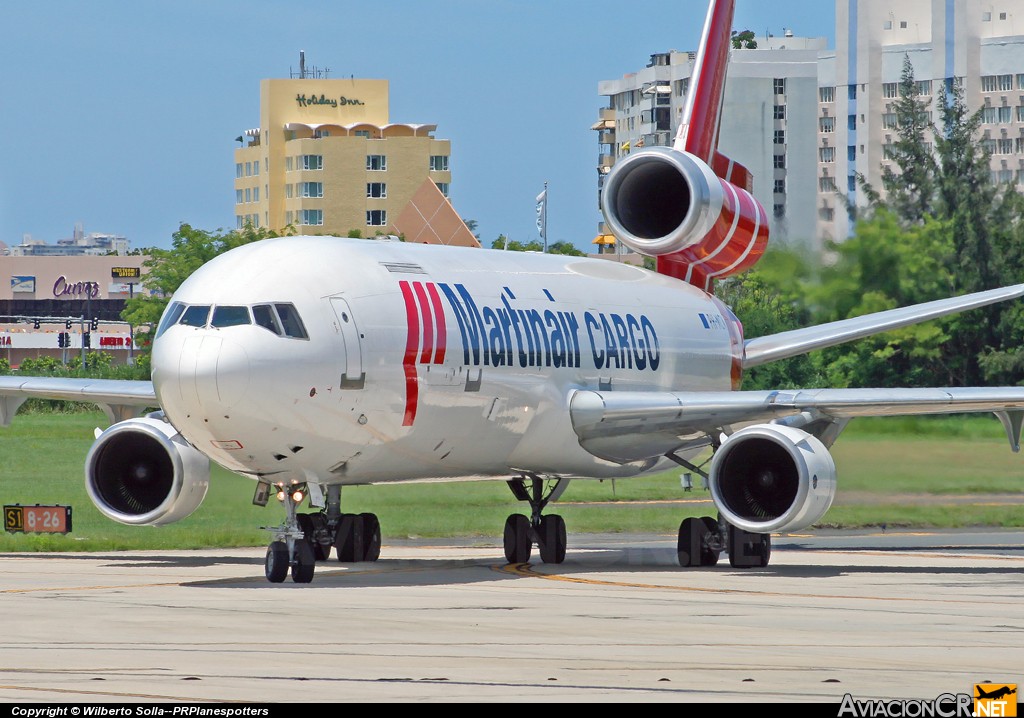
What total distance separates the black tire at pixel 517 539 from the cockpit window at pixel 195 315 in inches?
271

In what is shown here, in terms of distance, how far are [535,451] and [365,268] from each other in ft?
13.4

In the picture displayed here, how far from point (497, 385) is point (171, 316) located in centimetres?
443

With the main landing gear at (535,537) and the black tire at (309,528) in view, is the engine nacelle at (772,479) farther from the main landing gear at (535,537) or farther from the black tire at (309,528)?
the black tire at (309,528)

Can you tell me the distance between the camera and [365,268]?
20578 millimetres

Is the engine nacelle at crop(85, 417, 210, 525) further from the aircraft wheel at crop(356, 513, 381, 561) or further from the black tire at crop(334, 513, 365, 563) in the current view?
the aircraft wheel at crop(356, 513, 381, 561)

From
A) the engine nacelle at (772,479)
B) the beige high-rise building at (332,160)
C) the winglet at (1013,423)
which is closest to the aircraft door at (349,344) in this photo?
the engine nacelle at (772,479)

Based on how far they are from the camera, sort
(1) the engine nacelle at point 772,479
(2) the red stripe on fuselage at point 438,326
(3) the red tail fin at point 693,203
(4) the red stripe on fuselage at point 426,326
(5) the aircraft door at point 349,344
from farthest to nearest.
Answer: (3) the red tail fin at point 693,203
(1) the engine nacelle at point 772,479
(2) the red stripe on fuselage at point 438,326
(4) the red stripe on fuselage at point 426,326
(5) the aircraft door at point 349,344

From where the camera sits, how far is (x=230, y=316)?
19016mm

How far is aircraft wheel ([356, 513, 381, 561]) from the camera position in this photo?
24.3 m

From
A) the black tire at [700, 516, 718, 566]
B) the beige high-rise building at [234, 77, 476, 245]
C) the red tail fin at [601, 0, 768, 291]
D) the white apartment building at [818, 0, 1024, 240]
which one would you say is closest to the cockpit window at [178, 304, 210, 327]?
the black tire at [700, 516, 718, 566]

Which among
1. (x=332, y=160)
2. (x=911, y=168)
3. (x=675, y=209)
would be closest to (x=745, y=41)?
(x=332, y=160)

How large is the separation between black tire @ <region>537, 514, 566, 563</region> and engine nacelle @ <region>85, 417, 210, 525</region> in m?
4.60

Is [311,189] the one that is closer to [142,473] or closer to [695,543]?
[142,473]

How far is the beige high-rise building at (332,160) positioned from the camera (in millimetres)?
155750
